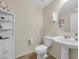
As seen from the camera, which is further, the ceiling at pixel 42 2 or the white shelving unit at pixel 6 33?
the ceiling at pixel 42 2

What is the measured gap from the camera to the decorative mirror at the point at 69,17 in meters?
2.27

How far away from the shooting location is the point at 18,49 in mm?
2986

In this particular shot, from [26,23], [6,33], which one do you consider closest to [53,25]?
[26,23]

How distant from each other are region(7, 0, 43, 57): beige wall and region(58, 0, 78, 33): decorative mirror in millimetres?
1136

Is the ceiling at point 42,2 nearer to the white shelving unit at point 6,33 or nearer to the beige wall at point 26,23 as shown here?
the beige wall at point 26,23

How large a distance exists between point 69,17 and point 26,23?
153cm

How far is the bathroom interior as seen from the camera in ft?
7.06

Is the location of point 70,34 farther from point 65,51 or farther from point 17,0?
point 17,0

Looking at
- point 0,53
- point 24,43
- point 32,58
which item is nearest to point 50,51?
point 32,58

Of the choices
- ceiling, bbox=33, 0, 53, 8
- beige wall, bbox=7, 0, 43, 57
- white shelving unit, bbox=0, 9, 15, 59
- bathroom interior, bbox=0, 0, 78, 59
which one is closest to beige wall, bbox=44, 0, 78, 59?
bathroom interior, bbox=0, 0, 78, 59

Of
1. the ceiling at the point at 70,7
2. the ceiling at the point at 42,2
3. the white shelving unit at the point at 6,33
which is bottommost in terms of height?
the white shelving unit at the point at 6,33

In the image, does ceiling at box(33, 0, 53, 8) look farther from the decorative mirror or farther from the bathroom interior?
the decorative mirror

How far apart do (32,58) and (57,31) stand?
4.05 feet

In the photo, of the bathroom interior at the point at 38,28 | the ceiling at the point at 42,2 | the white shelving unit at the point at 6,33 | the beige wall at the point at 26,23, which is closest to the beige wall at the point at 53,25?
the bathroom interior at the point at 38,28
